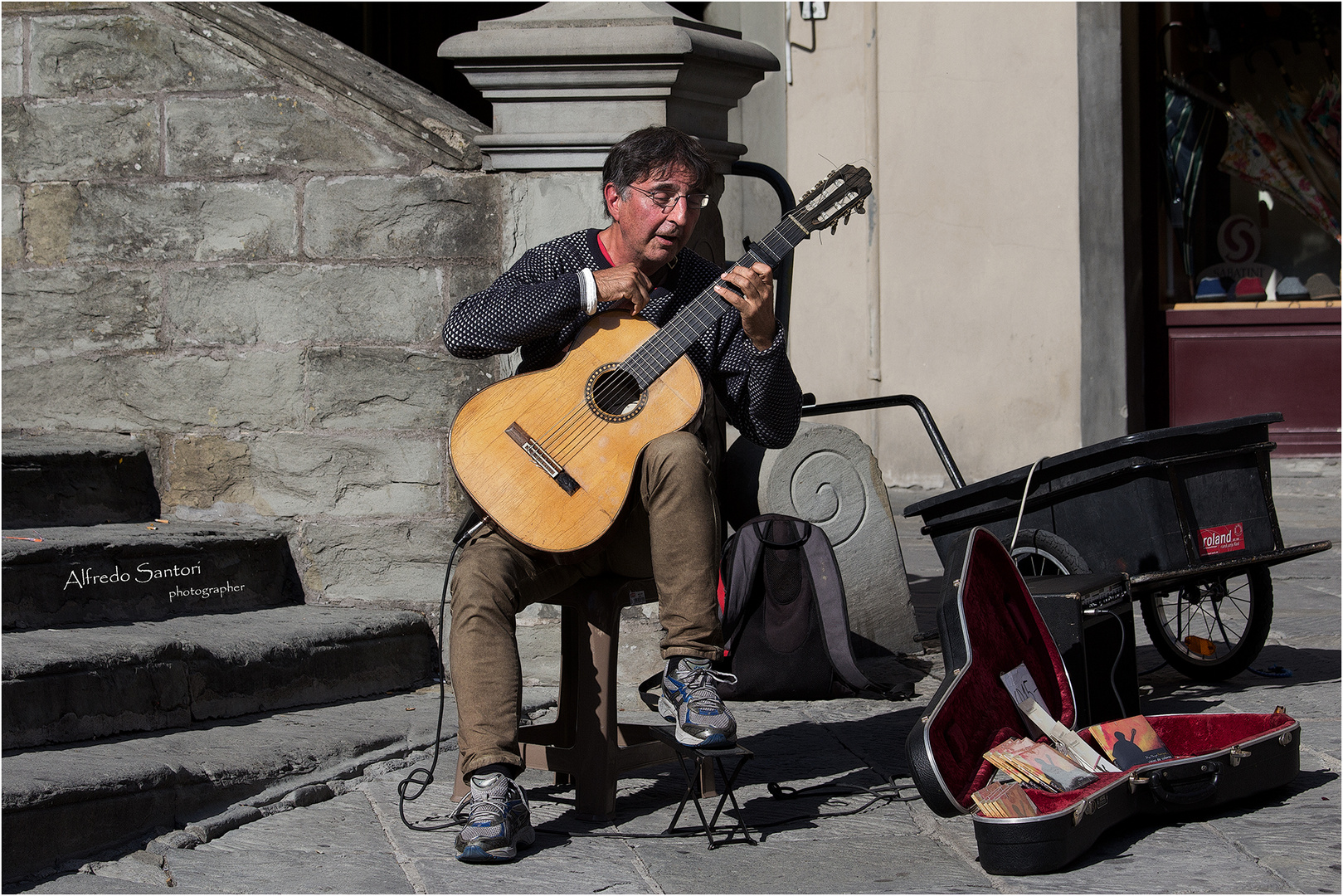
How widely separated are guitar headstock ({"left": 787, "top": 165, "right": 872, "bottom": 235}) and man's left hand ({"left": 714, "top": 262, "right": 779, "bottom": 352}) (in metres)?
0.21

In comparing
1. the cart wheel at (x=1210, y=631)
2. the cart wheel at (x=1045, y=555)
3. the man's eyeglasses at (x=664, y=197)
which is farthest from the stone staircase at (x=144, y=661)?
→ the cart wheel at (x=1210, y=631)

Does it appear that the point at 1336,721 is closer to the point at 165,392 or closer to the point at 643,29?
the point at 643,29

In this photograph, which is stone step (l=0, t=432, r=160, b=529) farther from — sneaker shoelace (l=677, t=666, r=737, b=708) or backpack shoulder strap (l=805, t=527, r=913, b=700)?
sneaker shoelace (l=677, t=666, r=737, b=708)

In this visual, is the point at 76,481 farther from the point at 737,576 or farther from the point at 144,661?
the point at 737,576

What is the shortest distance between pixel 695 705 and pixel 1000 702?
66 cm

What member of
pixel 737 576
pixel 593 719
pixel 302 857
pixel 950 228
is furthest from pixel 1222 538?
pixel 950 228

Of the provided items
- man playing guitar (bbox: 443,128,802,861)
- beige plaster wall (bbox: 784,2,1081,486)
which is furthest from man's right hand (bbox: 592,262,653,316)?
beige plaster wall (bbox: 784,2,1081,486)

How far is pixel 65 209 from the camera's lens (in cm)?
457

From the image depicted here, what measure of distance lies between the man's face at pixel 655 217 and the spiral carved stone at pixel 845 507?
1543 millimetres

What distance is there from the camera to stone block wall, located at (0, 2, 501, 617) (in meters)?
4.39

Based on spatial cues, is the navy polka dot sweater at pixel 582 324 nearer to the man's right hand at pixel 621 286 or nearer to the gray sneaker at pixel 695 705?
the man's right hand at pixel 621 286

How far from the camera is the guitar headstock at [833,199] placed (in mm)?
3352

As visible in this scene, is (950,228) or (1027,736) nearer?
(1027,736)

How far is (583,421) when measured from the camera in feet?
10.5
